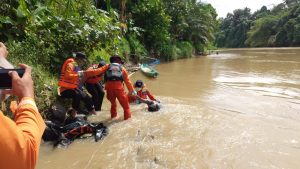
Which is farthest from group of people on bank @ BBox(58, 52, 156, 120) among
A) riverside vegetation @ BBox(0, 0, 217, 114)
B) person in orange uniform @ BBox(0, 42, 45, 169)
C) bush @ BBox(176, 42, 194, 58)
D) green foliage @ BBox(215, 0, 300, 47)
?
green foliage @ BBox(215, 0, 300, 47)

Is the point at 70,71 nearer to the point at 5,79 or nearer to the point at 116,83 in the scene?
the point at 116,83

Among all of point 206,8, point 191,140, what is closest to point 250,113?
point 191,140

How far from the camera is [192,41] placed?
35.4 metres

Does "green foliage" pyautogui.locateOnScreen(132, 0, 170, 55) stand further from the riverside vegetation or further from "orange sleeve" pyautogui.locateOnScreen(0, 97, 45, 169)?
"orange sleeve" pyautogui.locateOnScreen(0, 97, 45, 169)

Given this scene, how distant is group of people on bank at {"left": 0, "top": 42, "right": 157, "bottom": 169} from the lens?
53.3 inches

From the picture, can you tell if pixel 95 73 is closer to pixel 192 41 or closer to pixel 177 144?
pixel 177 144

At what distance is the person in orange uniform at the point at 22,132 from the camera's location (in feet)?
4.36

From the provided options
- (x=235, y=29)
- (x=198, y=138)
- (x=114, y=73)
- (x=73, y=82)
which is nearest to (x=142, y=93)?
(x=114, y=73)

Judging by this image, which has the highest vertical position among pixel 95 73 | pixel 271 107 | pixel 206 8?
pixel 206 8

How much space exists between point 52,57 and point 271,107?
5.79m

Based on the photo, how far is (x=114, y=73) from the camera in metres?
6.95

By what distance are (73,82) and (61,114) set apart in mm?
763

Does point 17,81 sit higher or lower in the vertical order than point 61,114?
higher

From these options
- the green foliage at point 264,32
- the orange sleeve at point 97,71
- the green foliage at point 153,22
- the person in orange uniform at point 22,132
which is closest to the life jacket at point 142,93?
the orange sleeve at point 97,71
